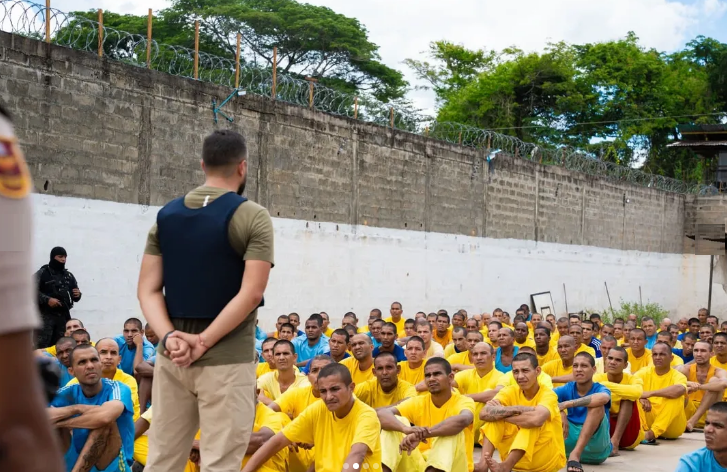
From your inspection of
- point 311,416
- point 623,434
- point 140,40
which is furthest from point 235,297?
point 140,40

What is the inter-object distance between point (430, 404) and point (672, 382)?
160 inches

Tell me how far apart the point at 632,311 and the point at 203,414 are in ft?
75.0

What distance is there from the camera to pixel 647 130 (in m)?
36.8

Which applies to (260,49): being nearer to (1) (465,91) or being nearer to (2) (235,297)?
(1) (465,91)

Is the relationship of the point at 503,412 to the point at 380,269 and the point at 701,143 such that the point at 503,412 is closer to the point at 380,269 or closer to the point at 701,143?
the point at 380,269

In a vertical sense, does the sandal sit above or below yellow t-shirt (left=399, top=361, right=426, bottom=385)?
below

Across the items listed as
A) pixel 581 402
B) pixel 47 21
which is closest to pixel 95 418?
pixel 581 402

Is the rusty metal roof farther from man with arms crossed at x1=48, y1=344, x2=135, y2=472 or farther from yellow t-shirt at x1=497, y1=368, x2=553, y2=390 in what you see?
man with arms crossed at x1=48, y1=344, x2=135, y2=472

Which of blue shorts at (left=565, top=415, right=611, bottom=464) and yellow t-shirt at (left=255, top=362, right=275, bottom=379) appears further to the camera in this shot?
yellow t-shirt at (left=255, top=362, right=275, bottom=379)

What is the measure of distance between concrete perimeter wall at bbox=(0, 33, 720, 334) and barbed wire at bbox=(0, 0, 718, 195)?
9.7 inches

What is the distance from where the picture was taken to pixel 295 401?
7594 millimetres

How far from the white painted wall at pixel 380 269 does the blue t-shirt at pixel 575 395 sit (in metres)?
5.96

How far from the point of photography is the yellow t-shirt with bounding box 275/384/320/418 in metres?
7.58

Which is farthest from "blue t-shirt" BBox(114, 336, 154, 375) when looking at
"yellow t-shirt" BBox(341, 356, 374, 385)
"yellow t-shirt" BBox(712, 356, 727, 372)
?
"yellow t-shirt" BBox(712, 356, 727, 372)
